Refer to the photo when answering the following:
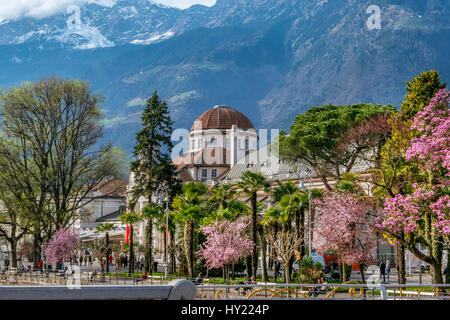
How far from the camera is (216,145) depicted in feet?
376

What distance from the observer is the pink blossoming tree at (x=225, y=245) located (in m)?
42.8

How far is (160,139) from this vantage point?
205 feet

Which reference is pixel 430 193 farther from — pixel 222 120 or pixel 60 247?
pixel 222 120

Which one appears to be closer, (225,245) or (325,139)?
(225,245)

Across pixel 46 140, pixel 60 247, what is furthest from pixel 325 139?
pixel 60 247

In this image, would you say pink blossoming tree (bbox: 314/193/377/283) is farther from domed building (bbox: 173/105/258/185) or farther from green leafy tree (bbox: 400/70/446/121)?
domed building (bbox: 173/105/258/185)

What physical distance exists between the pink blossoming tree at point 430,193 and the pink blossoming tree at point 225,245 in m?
16.4

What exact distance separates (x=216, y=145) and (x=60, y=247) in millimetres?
61957

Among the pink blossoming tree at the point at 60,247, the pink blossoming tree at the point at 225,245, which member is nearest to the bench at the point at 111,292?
the pink blossoming tree at the point at 225,245

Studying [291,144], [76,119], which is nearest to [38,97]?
[76,119]

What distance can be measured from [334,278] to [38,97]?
28.2 meters

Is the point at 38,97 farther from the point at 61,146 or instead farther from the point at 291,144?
the point at 291,144

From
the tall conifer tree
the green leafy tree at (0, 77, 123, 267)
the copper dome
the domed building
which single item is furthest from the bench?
the copper dome

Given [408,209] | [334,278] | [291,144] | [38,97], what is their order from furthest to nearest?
[291,144], [38,97], [334,278], [408,209]
